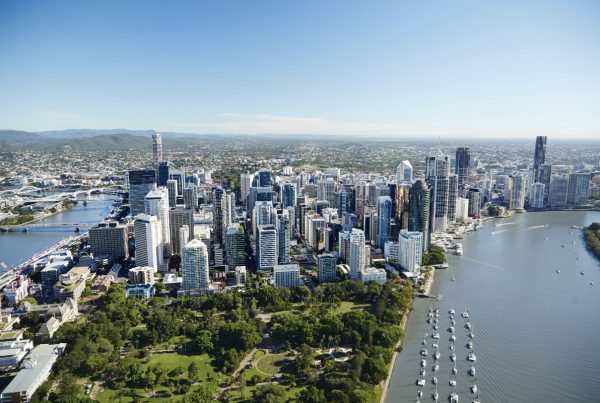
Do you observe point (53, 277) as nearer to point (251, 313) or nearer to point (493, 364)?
point (251, 313)

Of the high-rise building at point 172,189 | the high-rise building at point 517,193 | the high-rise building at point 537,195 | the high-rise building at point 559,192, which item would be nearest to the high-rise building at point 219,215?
the high-rise building at point 172,189

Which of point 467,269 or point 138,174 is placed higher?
point 138,174

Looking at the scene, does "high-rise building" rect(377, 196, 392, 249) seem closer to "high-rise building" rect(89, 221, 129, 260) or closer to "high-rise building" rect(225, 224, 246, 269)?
"high-rise building" rect(225, 224, 246, 269)

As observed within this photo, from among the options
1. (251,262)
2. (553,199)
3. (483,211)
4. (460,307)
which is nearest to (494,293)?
(460,307)

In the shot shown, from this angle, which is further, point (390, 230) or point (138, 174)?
point (138, 174)

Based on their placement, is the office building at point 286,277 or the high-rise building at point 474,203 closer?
the office building at point 286,277

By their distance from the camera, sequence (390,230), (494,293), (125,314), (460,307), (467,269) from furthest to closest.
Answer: (390,230) < (467,269) < (494,293) < (460,307) < (125,314)

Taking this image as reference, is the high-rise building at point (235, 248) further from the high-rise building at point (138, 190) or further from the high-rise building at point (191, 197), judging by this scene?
the high-rise building at point (138, 190)
